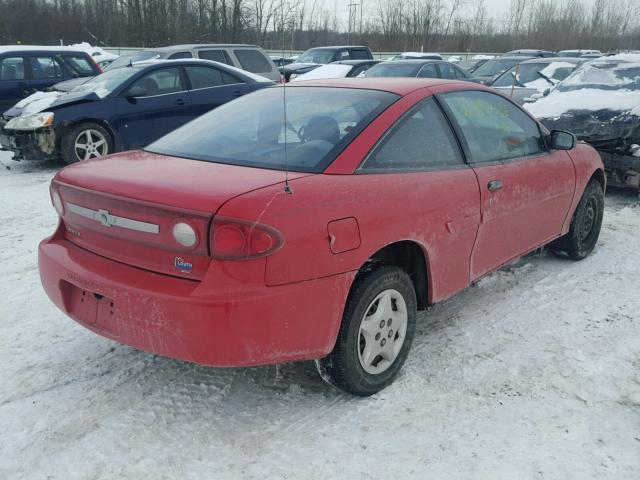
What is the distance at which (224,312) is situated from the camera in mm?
2324

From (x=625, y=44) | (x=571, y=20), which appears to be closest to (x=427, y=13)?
(x=571, y=20)

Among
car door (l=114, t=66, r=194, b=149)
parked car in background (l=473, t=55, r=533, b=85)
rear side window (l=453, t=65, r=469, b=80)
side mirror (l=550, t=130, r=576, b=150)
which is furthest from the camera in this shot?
parked car in background (l=473, t=55, r=533, b=85)

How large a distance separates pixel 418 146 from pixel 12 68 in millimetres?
9522

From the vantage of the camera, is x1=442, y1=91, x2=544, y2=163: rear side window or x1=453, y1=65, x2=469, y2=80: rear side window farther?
x1=453, y1=65, x2=469, y2=80: rear side window

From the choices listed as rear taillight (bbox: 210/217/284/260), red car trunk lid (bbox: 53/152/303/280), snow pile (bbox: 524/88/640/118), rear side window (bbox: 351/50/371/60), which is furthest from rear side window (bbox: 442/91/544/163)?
rear side window (bbox: 351/50/371/60)

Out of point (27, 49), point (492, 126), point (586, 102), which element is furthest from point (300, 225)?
point (27, 49)

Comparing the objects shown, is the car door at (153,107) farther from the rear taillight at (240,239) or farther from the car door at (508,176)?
the rear taillight at (240,239)

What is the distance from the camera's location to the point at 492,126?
3840 mm

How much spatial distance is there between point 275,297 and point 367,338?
677mm

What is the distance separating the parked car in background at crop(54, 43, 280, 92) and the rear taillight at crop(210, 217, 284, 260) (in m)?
9.98

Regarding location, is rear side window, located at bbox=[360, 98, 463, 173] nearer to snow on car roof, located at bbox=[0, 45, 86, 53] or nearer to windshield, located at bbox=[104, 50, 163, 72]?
snow on car roof, located at bbox=[0, 45, 86, 53]

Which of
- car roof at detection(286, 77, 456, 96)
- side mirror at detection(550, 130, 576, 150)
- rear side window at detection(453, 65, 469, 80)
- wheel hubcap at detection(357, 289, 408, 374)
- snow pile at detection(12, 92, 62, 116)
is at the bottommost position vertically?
wheel hubcap at detection(357, 289, 408, 374)

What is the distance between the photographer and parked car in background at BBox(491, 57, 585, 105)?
1188 centimetres

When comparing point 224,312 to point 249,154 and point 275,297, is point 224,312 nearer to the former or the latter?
point 275,297
